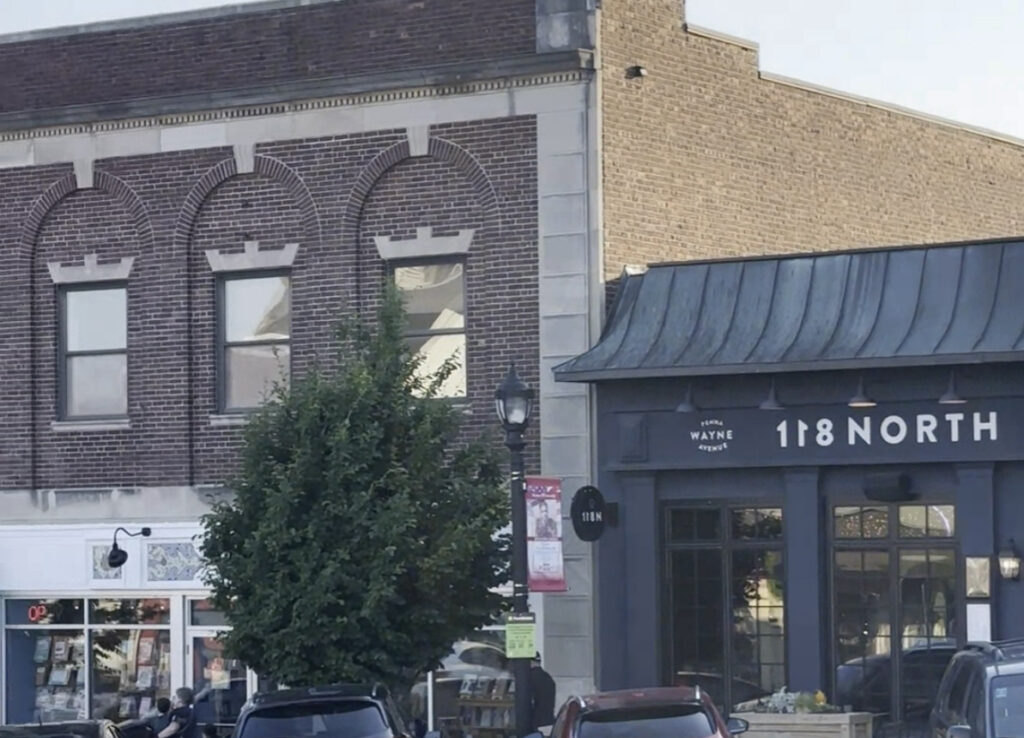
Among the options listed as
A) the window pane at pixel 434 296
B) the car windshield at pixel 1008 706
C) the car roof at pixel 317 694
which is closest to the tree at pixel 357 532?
the car roof at pixel 317 694

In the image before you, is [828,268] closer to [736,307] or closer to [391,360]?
[736,307]

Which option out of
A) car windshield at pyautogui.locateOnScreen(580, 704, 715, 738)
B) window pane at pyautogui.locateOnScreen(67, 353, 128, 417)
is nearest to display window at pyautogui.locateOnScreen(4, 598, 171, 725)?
window pane at pyautogui.locateOnScreen(67, 353, 128, 417)

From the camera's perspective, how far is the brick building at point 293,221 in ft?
80.6

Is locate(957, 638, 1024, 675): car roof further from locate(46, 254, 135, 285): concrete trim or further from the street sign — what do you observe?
locate(46, 254, 135, 285): concrete trim

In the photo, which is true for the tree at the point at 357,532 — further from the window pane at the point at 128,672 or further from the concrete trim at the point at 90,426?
the concrete trim at the point at 90,426

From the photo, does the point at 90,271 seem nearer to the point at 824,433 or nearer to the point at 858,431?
the point at 824,433

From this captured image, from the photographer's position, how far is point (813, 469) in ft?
75.2

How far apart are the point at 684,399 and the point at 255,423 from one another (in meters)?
4.90

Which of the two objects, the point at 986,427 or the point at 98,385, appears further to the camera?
the point at 98,385

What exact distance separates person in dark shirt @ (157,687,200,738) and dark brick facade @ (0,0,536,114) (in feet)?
25.0

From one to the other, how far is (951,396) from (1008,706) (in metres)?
7.85

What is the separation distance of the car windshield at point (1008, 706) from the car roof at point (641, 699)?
110 inches

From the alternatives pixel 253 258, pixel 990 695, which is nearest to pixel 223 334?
pixel 253 258

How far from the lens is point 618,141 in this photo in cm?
2484
